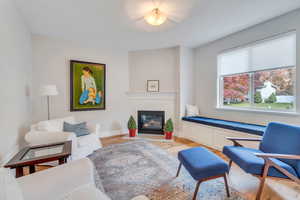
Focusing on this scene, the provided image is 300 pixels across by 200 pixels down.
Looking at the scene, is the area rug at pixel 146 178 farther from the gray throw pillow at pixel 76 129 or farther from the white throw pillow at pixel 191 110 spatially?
the white throw pillow at pixel 191 110

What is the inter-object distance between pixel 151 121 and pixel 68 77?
2.59m

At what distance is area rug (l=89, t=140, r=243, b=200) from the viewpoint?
5.51 feet

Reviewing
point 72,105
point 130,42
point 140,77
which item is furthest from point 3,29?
point 140,77

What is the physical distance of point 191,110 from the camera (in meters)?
4.03

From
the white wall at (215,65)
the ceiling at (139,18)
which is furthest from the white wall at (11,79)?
the white wall at (215,65)

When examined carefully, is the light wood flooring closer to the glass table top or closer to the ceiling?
the glass table top

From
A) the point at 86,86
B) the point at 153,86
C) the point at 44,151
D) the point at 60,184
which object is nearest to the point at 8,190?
the point at 60,184

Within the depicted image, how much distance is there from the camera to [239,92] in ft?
10.7

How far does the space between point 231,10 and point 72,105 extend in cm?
395

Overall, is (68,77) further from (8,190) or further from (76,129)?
(8,190)

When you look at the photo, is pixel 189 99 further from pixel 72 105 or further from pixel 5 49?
pixel 5 49

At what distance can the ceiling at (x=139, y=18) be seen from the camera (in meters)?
2.14

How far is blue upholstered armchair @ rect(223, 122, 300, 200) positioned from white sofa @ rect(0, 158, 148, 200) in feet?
5.37

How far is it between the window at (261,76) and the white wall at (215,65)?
0.42 ft
